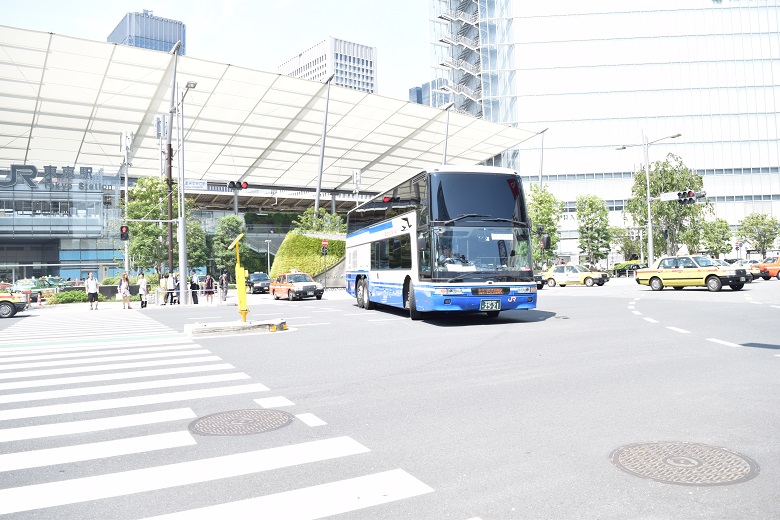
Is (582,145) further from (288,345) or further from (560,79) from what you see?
(288,345)

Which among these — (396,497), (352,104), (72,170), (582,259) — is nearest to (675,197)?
(352,104)

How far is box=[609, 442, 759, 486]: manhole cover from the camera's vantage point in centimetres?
377

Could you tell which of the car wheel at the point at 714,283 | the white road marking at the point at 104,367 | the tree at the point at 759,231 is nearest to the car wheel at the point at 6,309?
the white road marking at the point at 104,367

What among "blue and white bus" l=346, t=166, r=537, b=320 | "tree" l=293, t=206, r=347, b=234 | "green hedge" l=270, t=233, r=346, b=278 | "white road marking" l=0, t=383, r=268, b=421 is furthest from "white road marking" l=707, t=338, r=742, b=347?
"tree" l=293, t=206, r=347, b=234

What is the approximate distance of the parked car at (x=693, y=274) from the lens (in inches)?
989

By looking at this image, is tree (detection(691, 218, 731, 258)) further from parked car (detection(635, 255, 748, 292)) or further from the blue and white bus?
the blue and white bus

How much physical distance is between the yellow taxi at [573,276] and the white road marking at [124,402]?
115 ft

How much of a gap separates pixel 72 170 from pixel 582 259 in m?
62.1

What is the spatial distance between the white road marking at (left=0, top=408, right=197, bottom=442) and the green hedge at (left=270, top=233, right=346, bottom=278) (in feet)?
114

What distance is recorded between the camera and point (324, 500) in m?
3.55

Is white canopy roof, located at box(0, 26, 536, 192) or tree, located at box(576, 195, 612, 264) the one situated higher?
white canopy roof, located at box(0, 26, 536, 192)

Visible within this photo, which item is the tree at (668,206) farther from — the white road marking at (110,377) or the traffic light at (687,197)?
the white road marking at (110,377)

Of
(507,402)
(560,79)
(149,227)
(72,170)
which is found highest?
(560,79)

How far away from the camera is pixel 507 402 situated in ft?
19.7
